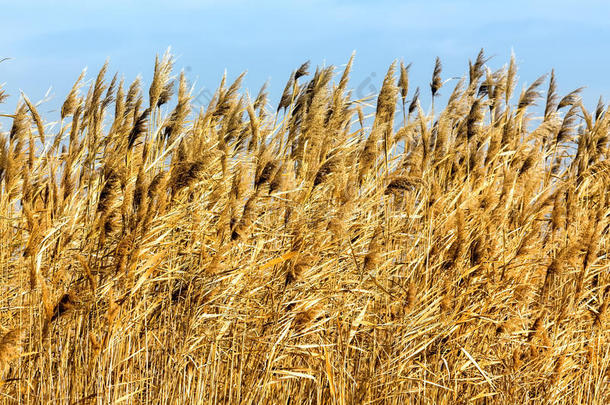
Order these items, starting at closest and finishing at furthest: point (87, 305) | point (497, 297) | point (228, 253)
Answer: point (87, 305) → point (228, 253) → point (497, 297)

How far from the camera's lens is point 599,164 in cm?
436

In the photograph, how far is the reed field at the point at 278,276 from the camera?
2689 mm

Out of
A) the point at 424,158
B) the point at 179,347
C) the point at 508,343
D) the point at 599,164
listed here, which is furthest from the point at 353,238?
the point at 599,164

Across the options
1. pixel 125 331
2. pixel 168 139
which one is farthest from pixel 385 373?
pixel 168 139

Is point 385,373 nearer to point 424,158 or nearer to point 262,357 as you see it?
point 262,357

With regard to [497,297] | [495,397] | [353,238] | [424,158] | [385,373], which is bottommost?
[495,397]

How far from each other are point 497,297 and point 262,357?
1.16 meters

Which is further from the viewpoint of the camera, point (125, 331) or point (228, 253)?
point (228, 253)

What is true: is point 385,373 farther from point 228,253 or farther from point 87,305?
point 87,305

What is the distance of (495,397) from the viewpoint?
10.8 ft

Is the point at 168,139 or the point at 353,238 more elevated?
the point at 168,139

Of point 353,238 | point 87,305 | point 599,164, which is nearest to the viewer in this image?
point 87,305

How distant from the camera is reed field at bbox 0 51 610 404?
2689mm

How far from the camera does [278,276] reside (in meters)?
2.98
